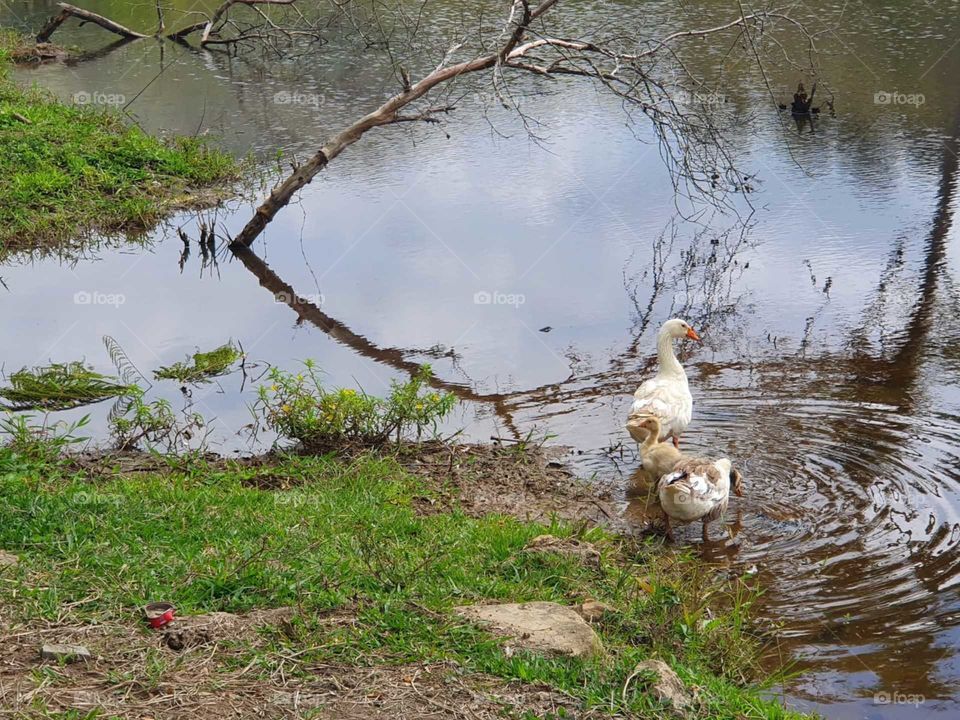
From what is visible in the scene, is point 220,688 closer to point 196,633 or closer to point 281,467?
point 196,633

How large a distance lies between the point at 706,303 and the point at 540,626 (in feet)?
20.8

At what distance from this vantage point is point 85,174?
1335cm

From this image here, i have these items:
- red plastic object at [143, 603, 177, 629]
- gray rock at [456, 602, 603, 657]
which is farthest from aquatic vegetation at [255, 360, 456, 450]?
red plastic object at [143, 603, 177, 629]

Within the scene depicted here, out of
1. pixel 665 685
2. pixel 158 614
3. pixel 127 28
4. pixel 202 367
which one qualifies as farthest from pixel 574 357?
pixel 127 28

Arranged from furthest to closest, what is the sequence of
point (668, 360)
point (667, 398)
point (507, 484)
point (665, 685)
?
point (668, 360)
point (667, 398)
point (507, 484)
point (665, 685)

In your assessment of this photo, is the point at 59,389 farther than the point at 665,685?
Answer: Yes

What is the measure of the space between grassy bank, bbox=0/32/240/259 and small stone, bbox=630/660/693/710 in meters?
9.85

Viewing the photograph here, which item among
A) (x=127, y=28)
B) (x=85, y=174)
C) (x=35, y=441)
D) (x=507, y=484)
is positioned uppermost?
(x=127, y=28)

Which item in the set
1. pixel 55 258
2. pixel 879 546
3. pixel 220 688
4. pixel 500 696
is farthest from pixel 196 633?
pixel 55 258

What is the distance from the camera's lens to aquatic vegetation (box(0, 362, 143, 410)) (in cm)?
872

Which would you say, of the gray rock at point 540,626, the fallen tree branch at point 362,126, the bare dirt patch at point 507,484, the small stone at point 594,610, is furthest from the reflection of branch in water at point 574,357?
the gray rock at point 540,626

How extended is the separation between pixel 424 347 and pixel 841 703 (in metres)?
5.67

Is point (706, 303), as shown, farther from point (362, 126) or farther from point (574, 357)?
point (362, 126)

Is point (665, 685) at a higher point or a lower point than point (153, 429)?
lower
